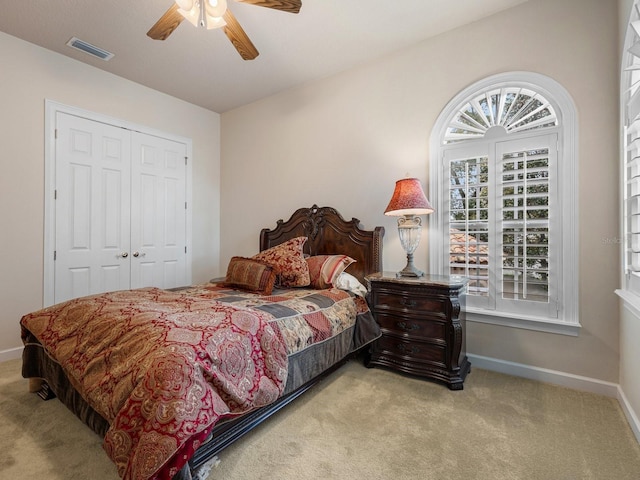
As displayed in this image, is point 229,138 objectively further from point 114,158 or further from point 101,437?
point 101,437

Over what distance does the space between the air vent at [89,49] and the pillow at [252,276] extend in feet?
7.96

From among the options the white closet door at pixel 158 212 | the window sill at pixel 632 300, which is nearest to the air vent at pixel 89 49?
the white closet door at pixel 158 212

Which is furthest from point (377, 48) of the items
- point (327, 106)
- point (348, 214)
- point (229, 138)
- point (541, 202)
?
point (229, 138)

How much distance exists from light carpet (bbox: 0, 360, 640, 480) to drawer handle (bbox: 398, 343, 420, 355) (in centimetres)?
26

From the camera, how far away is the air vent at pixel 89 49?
291cm

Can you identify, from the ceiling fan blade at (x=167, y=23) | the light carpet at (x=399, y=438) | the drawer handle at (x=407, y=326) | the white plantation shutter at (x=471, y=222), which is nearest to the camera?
the light carpet at (x=399, y=438)

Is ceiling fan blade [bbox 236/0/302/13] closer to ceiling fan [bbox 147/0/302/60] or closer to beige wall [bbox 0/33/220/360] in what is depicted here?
ceiling fan [bbox 147/0/302/60]

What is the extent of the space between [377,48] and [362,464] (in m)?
3.32

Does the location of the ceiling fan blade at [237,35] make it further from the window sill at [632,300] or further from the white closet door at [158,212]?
the window sill at [632,300]

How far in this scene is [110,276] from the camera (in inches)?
138

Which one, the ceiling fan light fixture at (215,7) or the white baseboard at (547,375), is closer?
the ceiling fan light fixture at (215,7)

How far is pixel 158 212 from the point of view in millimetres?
3936

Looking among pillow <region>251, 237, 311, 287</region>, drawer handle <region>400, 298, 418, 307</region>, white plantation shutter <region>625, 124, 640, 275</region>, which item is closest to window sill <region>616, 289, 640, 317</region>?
white plantation shutter <region>625, 124, 640, 275</region>

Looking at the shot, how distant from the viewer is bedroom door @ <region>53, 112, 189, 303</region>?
321 cm
